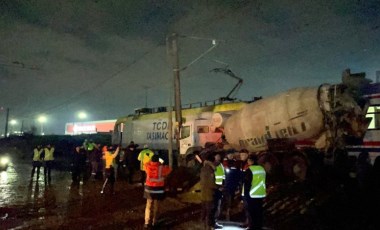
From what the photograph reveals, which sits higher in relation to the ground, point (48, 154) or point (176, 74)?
point (176, 74)

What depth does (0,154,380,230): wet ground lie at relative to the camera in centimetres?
856


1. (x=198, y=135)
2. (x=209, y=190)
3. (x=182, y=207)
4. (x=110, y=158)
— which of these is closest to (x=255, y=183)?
(x=209, y=190)

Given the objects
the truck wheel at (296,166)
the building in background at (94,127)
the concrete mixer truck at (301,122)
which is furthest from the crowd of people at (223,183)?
the building in background at (94,127)

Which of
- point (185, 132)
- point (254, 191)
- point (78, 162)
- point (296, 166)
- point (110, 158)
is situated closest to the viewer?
point (254, 191)

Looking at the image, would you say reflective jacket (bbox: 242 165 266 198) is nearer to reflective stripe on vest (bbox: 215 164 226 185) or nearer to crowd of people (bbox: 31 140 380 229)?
crowd of people (bbox: 31 140 380 229)

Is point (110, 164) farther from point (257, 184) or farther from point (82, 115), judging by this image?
point (82, 115)

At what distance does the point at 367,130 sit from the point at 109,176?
30.4ft

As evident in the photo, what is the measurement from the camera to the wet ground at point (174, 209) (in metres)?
8.56

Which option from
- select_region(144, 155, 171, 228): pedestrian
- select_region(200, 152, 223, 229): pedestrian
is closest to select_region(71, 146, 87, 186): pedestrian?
select_region(144, 155, 171, 228): pedestrian

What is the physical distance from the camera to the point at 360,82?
11625 mm

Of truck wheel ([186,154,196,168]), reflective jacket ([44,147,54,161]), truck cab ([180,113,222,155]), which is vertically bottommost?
truck wheel ([186,154,196,168])

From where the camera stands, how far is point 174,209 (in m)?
10.3

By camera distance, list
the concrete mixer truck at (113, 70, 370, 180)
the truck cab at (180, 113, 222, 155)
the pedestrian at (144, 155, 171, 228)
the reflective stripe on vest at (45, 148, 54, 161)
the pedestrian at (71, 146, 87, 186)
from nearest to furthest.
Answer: the pedestrian at (144, 155, 171, 228) → the concrete mixer truck at (113, 70, 370, 180) → the pedestrian at (71, 146, 87, 186) → the reflective stripe on vest at (45, 148, 54, 161) → the truck cab at (180, 113, 222, 155)

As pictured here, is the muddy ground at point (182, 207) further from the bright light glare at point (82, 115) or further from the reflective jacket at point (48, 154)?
the bright light glare at point (82, 115)
